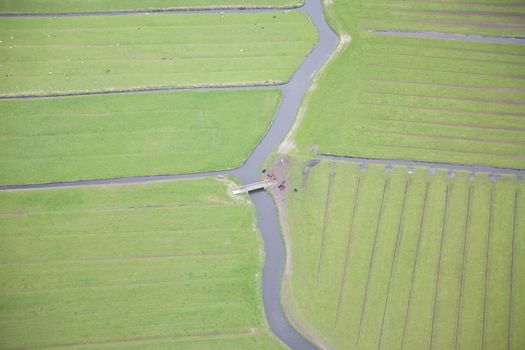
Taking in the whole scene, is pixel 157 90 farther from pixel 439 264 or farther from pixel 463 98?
pixel 439 264

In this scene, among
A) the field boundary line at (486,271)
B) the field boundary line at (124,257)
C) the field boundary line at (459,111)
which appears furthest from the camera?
the field boundary line at (459,111)

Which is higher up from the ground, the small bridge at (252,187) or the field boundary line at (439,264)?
the small bridge at (252,187)

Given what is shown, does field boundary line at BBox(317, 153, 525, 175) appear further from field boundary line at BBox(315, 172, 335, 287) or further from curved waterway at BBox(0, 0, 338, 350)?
curved waterway at BBox(0, 0, 338, 350)

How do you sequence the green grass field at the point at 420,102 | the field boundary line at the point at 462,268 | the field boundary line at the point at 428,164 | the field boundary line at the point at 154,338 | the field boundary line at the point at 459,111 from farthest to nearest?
the field boundary line at the point at 459,111, the green grass field at the point at 420,102, the field boundary line at the point at 428,164, the field boundary line at the point at 462,268, the field boundary line at the point at 154,338

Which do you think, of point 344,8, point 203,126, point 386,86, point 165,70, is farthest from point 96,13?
point 386,86

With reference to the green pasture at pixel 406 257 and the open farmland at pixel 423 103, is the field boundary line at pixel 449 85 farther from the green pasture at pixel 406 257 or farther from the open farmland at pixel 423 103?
the green pasture at pixel 406 257

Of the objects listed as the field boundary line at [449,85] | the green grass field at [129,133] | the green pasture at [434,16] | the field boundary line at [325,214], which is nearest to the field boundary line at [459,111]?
the field boundary line at [449,85]

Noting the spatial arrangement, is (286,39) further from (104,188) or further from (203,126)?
(104,188)
